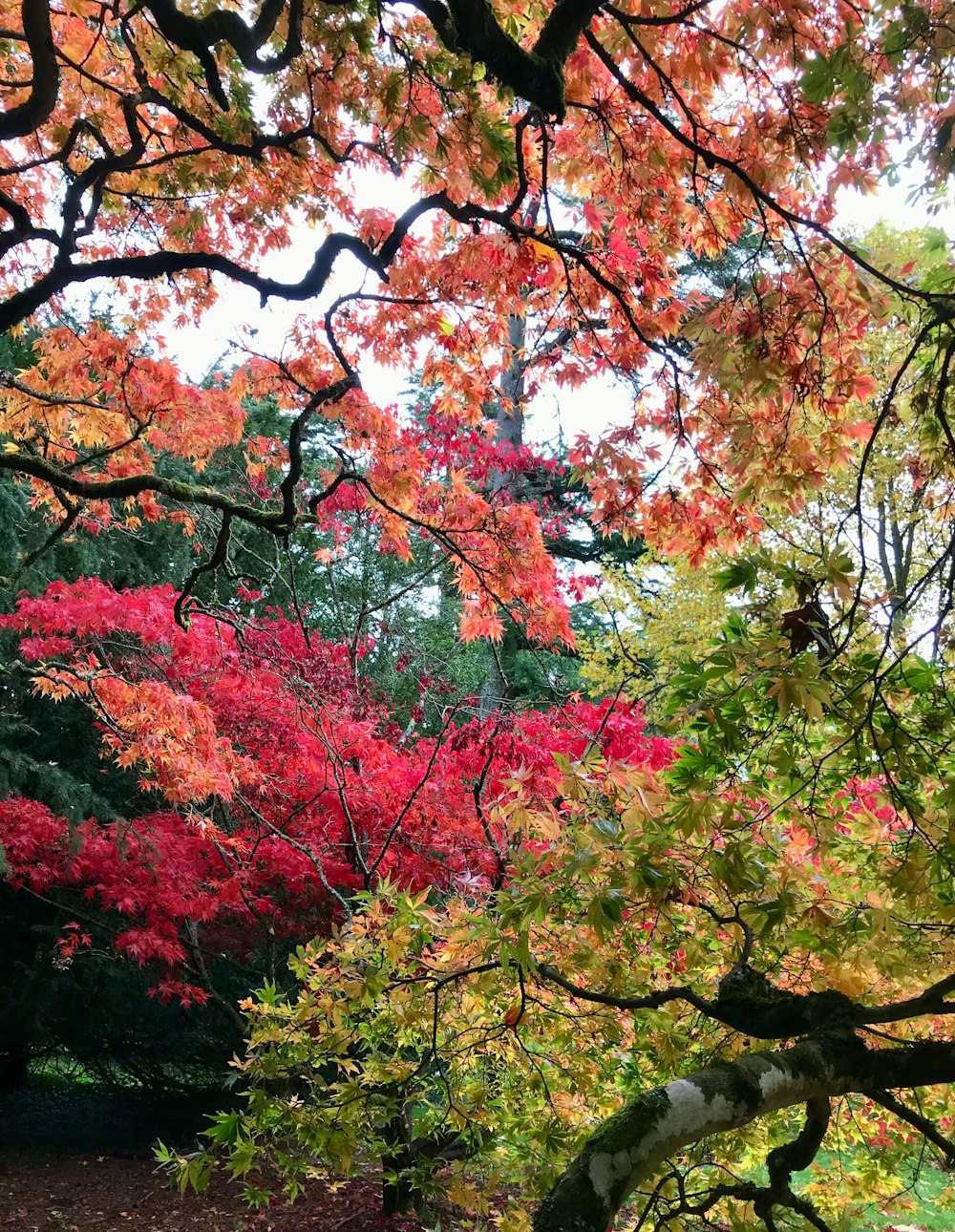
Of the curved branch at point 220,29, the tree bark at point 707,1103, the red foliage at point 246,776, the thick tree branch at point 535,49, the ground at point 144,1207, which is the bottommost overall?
the ground at point 144,1207

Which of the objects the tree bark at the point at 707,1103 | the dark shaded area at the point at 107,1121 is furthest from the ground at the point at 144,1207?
the tree bark at the point at 707,1103

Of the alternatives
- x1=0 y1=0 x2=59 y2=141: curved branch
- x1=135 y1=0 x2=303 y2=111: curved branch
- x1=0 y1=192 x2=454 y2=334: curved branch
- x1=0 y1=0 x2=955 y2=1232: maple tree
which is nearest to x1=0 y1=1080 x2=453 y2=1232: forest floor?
x1=0 y1=0 x2=955 y2=1232: maple tree

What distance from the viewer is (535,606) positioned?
5062 mm

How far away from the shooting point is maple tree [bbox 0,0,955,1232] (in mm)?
1847

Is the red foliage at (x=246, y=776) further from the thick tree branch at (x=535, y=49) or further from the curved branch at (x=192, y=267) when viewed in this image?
the thick tree branch at (x=535, y=49)

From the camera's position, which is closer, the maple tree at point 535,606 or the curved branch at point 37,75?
the maple tree at point 535,606

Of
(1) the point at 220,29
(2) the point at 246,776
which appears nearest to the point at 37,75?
(1) the point at 220,29

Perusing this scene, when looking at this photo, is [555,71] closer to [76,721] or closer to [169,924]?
[169,924]

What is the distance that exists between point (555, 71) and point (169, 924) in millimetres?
5845

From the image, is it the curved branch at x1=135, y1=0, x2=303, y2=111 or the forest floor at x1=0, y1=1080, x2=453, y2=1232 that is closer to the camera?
the curved branch at x1=135, y1=0, x2=303, y2=111

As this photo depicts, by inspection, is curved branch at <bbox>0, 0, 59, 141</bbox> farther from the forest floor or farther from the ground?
the ground

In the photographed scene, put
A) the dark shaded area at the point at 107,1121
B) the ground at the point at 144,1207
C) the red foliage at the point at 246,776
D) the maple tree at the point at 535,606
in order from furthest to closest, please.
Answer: the dark shaded area at the point at 107,1121 < the ground at the point at 144,1207 < the red foliage at the point at 246,776 < the maple tree at the point at 535,606

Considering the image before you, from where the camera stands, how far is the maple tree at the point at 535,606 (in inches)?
72.7

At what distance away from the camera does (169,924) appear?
617 centimetres
